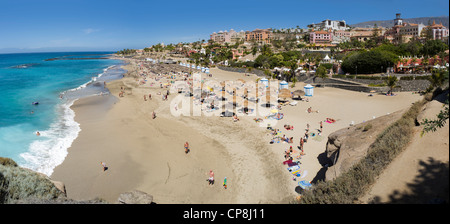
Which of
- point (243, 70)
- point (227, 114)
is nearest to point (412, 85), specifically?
point (227, 114)

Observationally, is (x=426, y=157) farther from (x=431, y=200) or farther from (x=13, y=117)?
(x=13, y=117)

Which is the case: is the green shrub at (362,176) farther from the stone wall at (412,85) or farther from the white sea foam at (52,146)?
the stone wall at (412,85)

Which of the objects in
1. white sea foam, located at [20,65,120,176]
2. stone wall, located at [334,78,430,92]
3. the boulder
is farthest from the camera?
stone wall, located at [334,78,430,92]

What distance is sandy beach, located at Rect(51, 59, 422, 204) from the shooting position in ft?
32.7

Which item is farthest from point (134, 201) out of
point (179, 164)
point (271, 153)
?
point (271, 153)

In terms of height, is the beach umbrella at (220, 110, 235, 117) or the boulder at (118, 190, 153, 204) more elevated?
the beach umbrella at (220, 110, 235, 117)

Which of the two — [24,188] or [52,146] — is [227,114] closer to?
[52,146]

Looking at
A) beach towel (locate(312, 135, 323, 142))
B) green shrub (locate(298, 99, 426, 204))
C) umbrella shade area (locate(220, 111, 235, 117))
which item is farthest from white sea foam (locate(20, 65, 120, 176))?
beach towel (locate(312, 135, 323, 142))

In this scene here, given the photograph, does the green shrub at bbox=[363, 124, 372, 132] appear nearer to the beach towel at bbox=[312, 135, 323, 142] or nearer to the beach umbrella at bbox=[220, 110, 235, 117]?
the beach towel at bbox=[312, 135, 323, 142]

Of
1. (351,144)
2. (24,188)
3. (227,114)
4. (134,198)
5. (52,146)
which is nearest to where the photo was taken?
(24,188)

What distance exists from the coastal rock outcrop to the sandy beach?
1704 millimetres

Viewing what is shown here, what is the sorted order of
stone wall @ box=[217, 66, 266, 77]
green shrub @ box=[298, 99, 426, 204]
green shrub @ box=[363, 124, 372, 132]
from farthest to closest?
stone wall @ box=[217, 66, 266, 77]
green shrub @ box=[363, 124, 372, 132]
green shrub @ box=[298, 99, 426, 204]

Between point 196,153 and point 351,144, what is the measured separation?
811cm

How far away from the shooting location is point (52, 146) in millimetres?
14445
